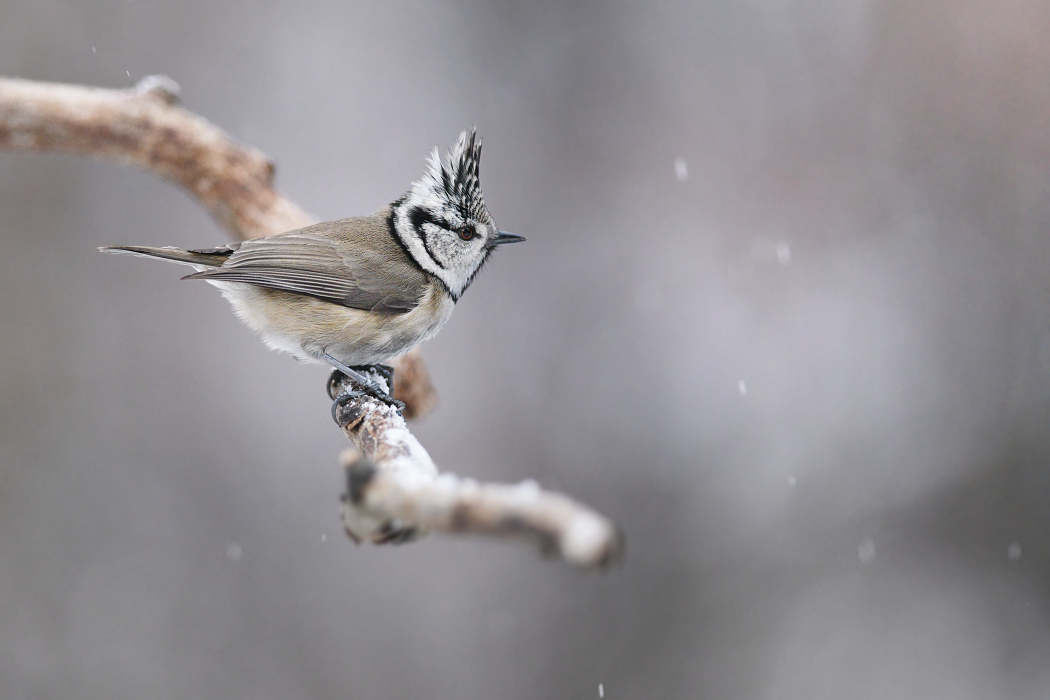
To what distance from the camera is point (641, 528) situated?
5641 mm

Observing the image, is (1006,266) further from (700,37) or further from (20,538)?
(20,538)

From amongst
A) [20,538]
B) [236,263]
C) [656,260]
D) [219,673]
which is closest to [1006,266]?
[656,260]

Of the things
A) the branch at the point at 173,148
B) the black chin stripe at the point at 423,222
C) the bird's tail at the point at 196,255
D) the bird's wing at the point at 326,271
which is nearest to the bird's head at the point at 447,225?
the black chin stripe at the point at 423,222

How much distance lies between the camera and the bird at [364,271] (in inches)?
132

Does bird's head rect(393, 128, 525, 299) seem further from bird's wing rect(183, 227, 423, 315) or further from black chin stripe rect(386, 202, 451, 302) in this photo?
bird's wing rect(183, 227, 423, 315)

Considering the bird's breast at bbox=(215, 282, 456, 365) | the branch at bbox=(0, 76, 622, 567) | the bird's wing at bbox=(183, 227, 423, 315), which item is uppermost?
the branch at bbox=(0, 76, 622, 567)

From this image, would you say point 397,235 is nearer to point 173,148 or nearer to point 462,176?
point 462,176

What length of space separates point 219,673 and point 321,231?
310cm

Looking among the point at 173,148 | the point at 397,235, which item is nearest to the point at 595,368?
the point at 397,235

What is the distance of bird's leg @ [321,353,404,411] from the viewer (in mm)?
3223

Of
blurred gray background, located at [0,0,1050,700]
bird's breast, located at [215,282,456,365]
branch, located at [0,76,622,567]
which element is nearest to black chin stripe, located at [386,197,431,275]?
bird's breast, located at [215,282,456,365]

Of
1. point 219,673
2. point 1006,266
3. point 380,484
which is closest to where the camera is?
point 380,484

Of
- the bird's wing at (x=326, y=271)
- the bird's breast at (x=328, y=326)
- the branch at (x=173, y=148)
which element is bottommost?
the bird's breast at (x=328, y=326)

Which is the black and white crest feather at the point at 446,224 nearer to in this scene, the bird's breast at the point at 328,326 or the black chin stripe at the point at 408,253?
the black chin stripe at the point at 408,253
